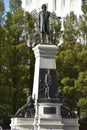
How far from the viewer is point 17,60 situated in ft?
138

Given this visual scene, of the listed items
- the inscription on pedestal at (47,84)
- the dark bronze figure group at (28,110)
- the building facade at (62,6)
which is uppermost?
the building facade at (62,6)

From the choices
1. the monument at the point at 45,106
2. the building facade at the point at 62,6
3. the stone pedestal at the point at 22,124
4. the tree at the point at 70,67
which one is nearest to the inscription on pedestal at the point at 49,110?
the monument at the point at 45,106

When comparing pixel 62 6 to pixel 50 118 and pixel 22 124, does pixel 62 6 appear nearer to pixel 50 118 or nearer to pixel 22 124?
pixel 50 118

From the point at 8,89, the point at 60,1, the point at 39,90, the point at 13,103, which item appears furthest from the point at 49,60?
the point at 60,1

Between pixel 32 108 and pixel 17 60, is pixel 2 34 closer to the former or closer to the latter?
pixel 17 60

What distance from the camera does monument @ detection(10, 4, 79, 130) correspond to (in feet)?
86.5

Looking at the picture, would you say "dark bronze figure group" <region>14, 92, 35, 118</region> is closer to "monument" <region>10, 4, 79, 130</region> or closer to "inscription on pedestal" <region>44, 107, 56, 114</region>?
"monument" <region>10, 4, 79, 130</region>

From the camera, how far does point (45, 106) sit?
87.4 ft

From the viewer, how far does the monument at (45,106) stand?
2636 cm

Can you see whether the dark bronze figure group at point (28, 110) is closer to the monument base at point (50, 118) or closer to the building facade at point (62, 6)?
the monument base at point (50, 118)

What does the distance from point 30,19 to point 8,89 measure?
995cm

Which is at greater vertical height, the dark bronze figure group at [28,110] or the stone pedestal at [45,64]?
the stone pedestal at [45,64]

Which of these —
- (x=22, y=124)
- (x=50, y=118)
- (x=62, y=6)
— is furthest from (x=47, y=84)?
(x=62, y=6)

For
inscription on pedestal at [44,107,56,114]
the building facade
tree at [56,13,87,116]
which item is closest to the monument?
inscription on pedestal at [44,107,56,114]
